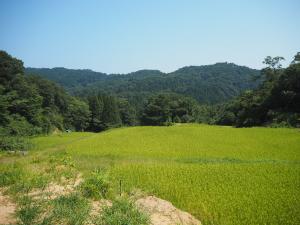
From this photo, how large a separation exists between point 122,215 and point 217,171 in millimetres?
7581

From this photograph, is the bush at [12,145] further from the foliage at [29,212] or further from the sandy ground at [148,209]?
the foliage at [29,212]

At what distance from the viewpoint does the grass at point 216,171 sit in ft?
35.9

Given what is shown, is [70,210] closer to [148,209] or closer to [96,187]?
[96,187]

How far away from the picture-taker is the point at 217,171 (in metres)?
16.0

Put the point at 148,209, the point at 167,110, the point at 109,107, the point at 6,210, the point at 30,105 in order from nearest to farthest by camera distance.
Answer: the point at 6,210 → the point at 148,209 → the point at 30,105 → the point at 109,107 → the point at 167,110

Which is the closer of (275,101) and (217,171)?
(217,171)

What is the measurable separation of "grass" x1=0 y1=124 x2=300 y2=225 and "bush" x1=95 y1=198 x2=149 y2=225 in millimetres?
2181

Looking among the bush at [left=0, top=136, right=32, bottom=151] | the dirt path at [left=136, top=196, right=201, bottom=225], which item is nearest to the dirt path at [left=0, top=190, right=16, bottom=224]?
the dirt path at [left=136, top=196, right=201, bottom=225]

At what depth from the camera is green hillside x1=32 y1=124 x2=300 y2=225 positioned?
10.9 m

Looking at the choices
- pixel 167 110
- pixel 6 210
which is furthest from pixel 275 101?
pixel 6 210

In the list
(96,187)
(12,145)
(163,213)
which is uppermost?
(96,187)

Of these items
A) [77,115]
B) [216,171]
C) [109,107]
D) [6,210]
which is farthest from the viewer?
[109,107]

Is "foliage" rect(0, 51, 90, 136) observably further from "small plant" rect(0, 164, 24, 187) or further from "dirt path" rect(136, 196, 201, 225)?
"dirt path" rect(136, 196, 201, 225)

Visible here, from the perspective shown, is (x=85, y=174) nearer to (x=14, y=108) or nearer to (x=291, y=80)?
(x=14, y=108)
